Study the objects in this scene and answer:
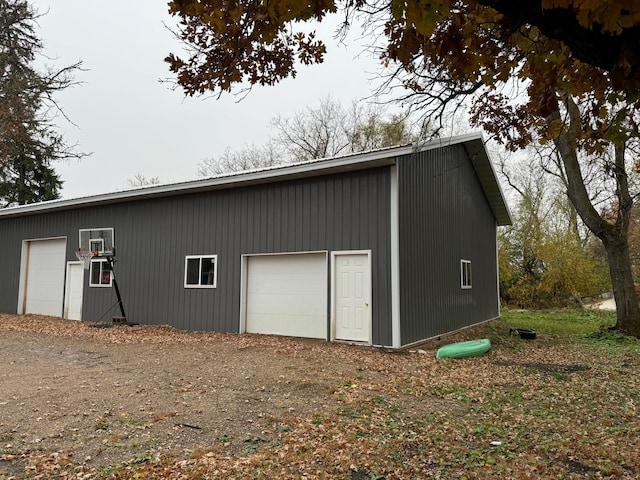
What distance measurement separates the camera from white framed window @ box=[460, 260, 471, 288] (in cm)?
1226

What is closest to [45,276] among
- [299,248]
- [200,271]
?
[200,271]

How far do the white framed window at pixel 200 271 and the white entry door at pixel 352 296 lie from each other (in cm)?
332

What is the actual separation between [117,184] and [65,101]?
21245mm

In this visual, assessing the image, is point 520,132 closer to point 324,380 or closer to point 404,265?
point 404,265

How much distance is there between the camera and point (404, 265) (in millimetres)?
8758

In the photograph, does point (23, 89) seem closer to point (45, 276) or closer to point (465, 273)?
point (45, 276)

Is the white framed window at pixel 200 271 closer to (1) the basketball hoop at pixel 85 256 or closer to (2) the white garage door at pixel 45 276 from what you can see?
(1) the basketball hoop at pixel 85 256

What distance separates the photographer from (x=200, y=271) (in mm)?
11133

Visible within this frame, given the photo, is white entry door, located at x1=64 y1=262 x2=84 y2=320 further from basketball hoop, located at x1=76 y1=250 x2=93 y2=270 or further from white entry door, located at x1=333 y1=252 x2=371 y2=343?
white entry door, located at x1=333 y1=252 x2=371 y2=343

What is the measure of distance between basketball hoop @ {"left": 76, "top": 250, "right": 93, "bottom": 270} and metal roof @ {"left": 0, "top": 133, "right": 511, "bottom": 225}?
153 centimetres

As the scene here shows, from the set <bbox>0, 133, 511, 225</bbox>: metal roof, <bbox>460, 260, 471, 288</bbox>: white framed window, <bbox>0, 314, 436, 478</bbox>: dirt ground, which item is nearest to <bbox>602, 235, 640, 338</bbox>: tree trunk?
<bbox>460, 260, 471, 288</bbox>: white framed window

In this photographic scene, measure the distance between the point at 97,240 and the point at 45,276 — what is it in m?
3.18

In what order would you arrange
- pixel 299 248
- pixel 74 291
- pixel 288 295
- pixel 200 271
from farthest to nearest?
pixel 74 291
pixel 200 271
pixel 288 295
pixel 299 248

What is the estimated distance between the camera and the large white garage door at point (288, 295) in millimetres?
9508
